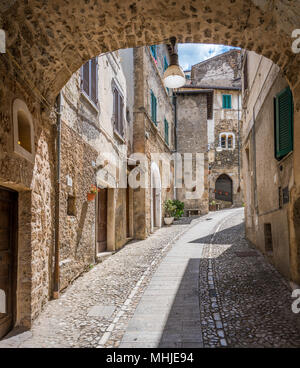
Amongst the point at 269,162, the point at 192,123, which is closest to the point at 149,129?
the point at 269,162

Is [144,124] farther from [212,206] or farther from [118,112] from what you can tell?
[212,206]

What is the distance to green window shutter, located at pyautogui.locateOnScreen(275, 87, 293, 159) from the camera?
5.59 metres

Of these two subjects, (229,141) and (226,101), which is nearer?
(226,101)

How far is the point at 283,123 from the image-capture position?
590 cm

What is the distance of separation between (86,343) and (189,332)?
124 cm

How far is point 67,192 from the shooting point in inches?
248

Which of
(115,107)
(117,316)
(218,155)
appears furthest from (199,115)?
(117,316)

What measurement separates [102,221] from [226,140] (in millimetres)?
20150

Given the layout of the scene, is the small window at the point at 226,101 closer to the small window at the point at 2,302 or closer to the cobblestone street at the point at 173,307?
the cobblestone street at the point at 173,307

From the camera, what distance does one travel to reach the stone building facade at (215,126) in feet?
71.6

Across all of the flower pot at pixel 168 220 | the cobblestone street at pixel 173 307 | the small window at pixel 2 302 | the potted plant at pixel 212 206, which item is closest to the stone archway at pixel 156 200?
the flower pot at pixel 168 220

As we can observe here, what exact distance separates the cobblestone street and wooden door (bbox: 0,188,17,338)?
246mm

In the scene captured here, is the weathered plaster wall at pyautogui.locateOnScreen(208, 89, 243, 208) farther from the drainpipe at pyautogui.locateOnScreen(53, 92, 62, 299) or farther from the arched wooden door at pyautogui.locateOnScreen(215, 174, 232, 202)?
the drainpipe at pyautogui.locateOnScreen(53, 92, 62, 299)

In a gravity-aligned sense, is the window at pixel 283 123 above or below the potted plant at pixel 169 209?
above
